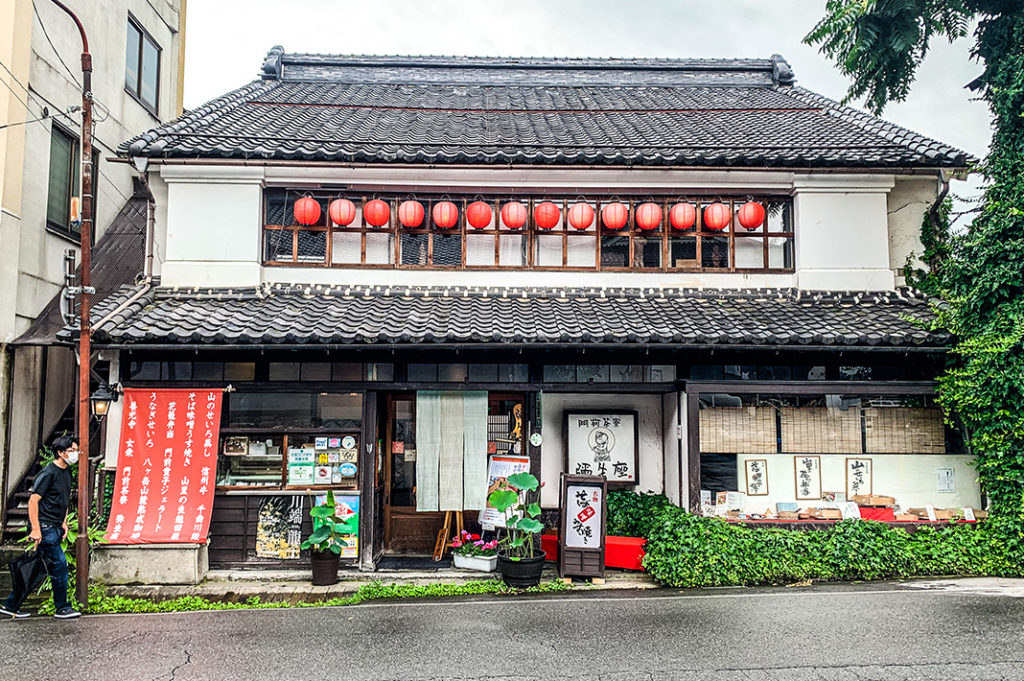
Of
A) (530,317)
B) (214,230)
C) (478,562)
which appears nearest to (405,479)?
(478,562)

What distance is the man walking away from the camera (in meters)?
8.98

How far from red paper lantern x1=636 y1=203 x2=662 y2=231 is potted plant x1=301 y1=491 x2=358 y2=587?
270 inches

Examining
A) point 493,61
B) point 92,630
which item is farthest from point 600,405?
point 493,61

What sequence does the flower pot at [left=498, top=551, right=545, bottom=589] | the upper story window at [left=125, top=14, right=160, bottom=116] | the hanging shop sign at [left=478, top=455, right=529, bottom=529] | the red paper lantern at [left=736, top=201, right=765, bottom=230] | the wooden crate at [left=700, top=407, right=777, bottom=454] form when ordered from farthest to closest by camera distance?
the upper story window at [left=125, top=14, right=160, bottom=116], the red paper lantern at [left=736, top=201, right=765, bottom=230], the hanging shop sign at [left=478, top=455, right=529, bottom=529], the wooden crate at [left=700, top=407, right=777, bottom=454], the flower pot at [left=498, top=551, right=545, bottom=589]

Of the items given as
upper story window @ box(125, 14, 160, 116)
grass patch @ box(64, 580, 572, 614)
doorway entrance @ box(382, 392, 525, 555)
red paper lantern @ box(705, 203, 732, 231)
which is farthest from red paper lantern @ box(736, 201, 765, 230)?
upper story window @ box(125, 14, 160, 116)

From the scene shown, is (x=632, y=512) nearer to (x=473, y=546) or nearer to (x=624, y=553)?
(x=624, y=553)

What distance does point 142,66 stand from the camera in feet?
58.6

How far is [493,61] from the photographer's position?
20.5 metres

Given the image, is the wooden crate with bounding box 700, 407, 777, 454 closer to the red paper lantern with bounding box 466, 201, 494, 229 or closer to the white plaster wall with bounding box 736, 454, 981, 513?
the white plaster wall with bounding box 736, 454, 981, 513

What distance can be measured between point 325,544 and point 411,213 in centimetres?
560

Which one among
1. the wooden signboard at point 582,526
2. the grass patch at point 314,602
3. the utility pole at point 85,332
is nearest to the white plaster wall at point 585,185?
the utility pole at point 85,332

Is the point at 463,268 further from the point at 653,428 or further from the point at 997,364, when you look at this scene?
the point at 997,364

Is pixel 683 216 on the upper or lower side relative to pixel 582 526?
upper

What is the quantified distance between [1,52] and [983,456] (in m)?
17.4
